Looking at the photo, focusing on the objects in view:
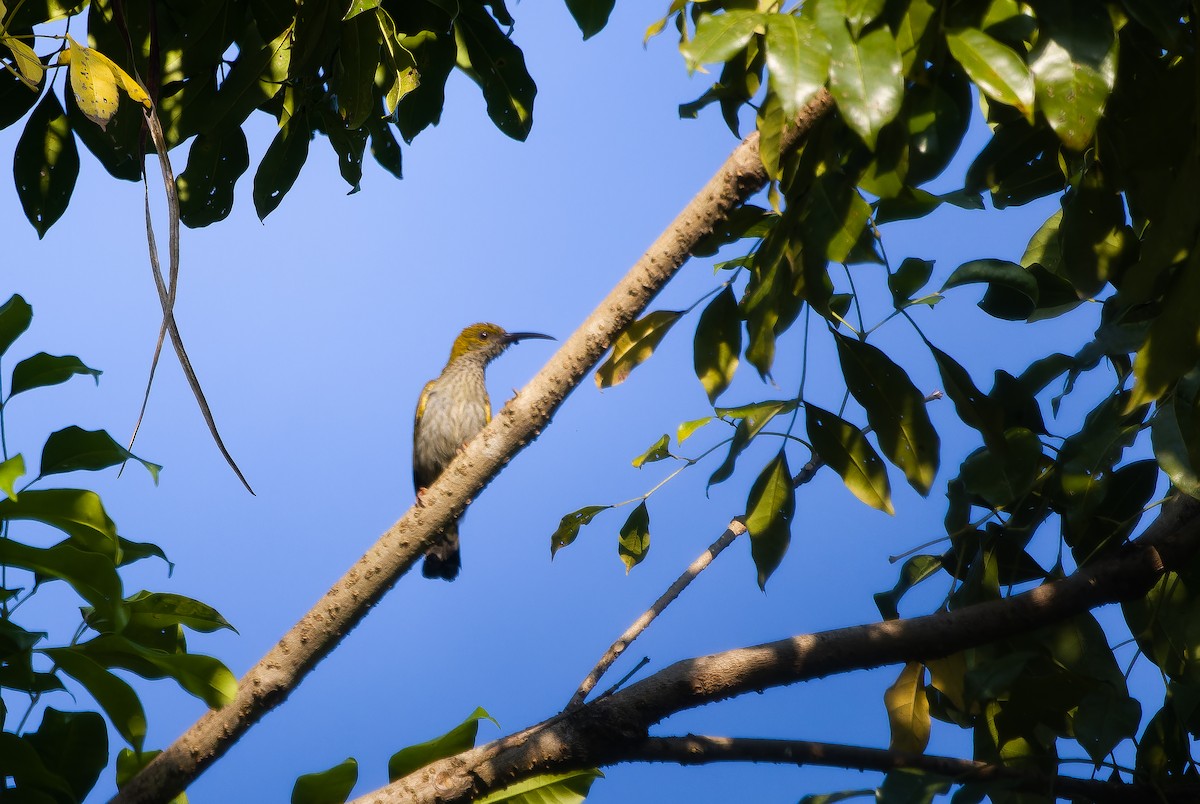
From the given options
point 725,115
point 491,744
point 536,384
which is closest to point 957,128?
point 725,115

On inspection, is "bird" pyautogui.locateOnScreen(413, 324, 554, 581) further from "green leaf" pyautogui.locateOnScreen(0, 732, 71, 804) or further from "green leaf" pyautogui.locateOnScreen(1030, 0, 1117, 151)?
"green leaf" pyautogui.locateOnScreen(1030, 0, 1117, 151)

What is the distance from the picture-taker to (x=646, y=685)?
2.05 m

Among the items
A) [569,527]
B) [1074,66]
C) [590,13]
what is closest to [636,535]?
[569,527]

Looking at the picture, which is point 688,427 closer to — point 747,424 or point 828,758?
point 747,424

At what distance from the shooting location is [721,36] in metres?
1.40

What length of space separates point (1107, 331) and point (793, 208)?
923 mm

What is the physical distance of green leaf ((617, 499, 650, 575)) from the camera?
279 centimetres

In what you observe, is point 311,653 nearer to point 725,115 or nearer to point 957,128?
point 725,115

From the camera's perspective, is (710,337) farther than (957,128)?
Yes

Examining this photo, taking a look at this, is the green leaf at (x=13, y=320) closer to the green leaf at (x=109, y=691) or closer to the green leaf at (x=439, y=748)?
the green leaf at (x=109, y=691)

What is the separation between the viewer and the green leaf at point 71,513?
2055 mm

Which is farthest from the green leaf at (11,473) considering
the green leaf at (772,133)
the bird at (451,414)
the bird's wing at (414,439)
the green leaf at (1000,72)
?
the bird's wing at (414,439)

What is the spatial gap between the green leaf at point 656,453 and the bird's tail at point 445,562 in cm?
365

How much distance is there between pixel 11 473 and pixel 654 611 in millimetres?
1515
